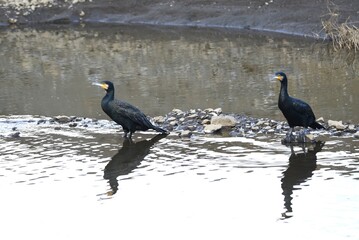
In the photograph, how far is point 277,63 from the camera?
24922 mm

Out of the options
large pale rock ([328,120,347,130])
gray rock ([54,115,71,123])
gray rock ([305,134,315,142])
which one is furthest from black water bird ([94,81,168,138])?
large pale rock ([328,120,347,130])

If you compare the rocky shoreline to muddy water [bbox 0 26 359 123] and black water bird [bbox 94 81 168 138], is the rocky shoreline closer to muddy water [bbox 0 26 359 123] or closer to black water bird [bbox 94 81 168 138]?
black water bird [bbox 94 81 168 138]

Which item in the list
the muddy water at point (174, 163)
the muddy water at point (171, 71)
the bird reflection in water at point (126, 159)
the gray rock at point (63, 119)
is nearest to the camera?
the muddy water at point (174, 163)

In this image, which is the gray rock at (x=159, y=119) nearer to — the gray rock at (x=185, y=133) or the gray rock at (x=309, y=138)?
the gray rock at (x=185, y=133)

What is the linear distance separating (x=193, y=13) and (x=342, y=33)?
350 inches

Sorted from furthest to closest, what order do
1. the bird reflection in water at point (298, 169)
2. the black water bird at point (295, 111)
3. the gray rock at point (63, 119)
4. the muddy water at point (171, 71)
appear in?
the muddy water at point (171, 71) < the gray rock at point (63, 119) < the black water bird at point (295, 111) < the bird reflection in water at point (298, 169)

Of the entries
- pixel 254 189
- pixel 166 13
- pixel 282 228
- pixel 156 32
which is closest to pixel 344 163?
pixel 254 189

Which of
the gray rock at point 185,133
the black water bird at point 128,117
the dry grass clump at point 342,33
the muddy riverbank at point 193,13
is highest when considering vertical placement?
the muddy riverbank at point 193,13

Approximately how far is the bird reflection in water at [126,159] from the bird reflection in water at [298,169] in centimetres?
231

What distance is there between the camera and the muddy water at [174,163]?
11109mm

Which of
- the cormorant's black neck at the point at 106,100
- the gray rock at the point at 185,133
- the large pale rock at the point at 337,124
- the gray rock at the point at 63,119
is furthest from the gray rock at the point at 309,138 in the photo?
the gray rock at the point at 63,119

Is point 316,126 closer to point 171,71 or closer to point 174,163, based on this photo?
point 174,163

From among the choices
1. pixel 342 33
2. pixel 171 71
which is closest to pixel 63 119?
pixel 171 71

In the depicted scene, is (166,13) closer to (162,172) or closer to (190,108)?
(190,108)
